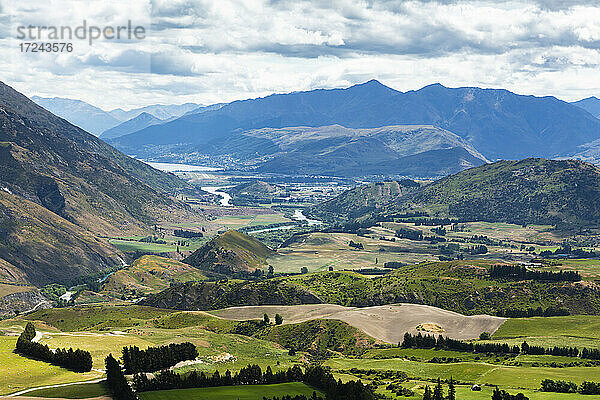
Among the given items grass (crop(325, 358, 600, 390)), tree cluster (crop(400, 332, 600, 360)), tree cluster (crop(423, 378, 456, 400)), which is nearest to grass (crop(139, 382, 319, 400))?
tree cluster (crop(423, 378, 456, 400))

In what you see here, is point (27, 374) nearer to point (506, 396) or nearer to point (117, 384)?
point (117, 384)

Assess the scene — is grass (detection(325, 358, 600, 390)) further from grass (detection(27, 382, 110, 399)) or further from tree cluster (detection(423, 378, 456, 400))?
grass (detection(27, 382, 110, 399))

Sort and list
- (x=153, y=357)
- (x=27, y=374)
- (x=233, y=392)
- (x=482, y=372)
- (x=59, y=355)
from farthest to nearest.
Result: (x=482, y=372) → (x=153, y=357) → (x=59, y=355) → (x=27, y=374) → (x=233, y=392)

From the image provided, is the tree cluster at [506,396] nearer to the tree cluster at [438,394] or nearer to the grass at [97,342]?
the tree cluster at [438,394]

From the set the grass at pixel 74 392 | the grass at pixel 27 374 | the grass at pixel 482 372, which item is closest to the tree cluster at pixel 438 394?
the grass at pixel 482 372

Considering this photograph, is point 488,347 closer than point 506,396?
No

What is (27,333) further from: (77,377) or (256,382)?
(256,382)

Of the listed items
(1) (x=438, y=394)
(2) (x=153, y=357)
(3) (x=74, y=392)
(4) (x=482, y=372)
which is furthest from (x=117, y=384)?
(4) (x=482, y=372)
